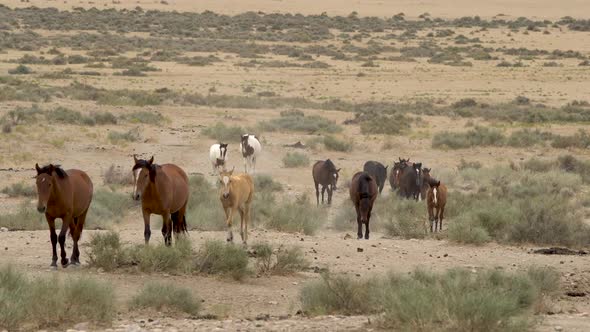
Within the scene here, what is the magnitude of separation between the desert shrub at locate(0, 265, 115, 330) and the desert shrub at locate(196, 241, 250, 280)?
3015mm

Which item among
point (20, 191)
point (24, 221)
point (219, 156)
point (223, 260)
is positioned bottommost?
point (20, 191)

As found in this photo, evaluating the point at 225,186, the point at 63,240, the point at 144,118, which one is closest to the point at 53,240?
the point at 63,240

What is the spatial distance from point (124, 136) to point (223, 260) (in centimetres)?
2153

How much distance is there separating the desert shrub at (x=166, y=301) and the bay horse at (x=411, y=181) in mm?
13373

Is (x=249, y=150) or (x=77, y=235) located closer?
(x=77, y=235)

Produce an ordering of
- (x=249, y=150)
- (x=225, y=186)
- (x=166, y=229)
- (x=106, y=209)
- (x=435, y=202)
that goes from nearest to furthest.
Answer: (x=166, y=229) < (x=225, y=186) < (x=435, y=202) < (x=106, y=209) < (x=249, y=150)

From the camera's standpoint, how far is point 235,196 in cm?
1805

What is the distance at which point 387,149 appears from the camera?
3628 cm

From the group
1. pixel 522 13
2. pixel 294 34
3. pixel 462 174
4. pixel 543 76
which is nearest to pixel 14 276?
pixel 462 174

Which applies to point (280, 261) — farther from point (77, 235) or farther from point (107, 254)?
point (77, 235)

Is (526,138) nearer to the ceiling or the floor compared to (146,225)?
nearer to the floor

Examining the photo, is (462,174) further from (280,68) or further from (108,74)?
(280,68)

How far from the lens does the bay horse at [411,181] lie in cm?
2536

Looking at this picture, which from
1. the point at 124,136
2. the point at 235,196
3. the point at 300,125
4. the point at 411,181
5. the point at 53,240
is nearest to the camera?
the point at 53,240
